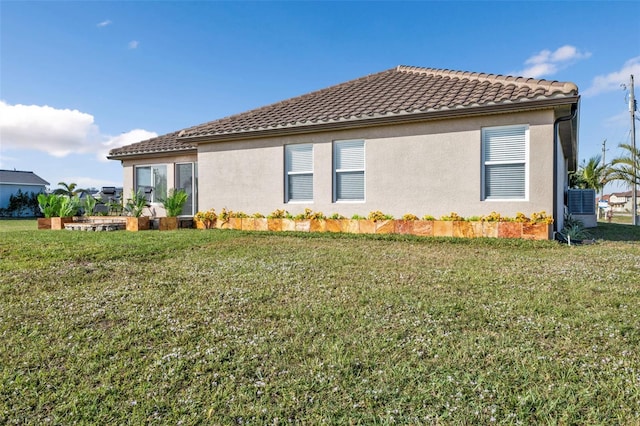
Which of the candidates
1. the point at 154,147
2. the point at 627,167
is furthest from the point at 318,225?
the point at 627,167

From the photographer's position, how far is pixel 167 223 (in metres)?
10.1

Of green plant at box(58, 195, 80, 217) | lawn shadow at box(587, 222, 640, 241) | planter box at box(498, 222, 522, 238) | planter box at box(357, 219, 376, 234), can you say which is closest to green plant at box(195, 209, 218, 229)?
planter box at box(357, 219, 376, 234)

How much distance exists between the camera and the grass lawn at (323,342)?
210 centimetres

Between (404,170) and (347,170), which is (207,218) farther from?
(404,170)

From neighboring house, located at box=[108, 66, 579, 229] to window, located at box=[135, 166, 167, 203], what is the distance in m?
3.14

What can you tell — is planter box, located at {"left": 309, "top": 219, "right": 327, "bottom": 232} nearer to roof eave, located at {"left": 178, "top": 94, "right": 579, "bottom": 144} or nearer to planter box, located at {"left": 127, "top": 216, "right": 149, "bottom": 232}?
roof eave, located at {"left": 178, "top": 94, "right": 579, "bottom": 144}

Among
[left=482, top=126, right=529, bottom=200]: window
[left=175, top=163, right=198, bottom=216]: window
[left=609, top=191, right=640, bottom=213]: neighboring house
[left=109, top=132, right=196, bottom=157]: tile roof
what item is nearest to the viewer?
[left=482, top=126, right=529, bottom=200]: window

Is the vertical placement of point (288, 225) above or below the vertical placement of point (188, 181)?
below

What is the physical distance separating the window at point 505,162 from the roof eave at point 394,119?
1.72 feet

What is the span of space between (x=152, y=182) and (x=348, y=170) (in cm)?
881

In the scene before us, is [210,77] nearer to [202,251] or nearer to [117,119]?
[117,119]

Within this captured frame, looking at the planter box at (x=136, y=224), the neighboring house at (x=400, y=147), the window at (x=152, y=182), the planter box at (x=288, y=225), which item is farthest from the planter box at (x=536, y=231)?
the window at (x=152, y=182)

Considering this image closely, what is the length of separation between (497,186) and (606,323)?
17.2 ft

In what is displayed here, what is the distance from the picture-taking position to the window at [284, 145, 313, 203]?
9688 millimetres
